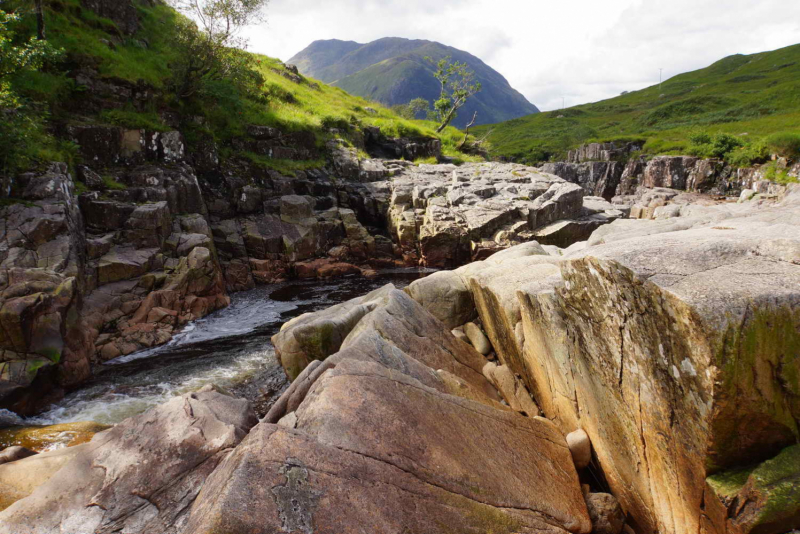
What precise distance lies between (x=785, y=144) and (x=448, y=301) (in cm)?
6402

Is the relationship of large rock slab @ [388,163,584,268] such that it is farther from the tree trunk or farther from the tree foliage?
the tree trunk

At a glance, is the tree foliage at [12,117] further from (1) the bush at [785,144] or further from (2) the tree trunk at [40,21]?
(1) the bush at [785,144]

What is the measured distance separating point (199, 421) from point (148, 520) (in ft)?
5.05

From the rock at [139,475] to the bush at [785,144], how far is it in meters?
70.7

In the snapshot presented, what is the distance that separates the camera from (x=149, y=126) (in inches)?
1062

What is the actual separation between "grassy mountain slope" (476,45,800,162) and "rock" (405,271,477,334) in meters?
73.6

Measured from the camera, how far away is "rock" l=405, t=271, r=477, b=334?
517 inches

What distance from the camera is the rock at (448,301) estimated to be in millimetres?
13141

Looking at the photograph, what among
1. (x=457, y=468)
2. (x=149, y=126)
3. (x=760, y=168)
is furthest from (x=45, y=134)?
(x=760, y=168)

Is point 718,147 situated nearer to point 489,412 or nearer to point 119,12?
point 489,412

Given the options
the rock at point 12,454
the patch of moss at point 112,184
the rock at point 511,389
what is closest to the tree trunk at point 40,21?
the patch of moss at point 112,184

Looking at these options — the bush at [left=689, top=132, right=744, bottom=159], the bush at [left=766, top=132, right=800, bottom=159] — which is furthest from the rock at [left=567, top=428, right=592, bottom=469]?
the bush at [left=689, top=132, right=744, bottom=159]

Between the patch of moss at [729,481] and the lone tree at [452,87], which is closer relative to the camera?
the patch of moss at [729,481]

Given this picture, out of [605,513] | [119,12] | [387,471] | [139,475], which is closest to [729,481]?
[605,513]
